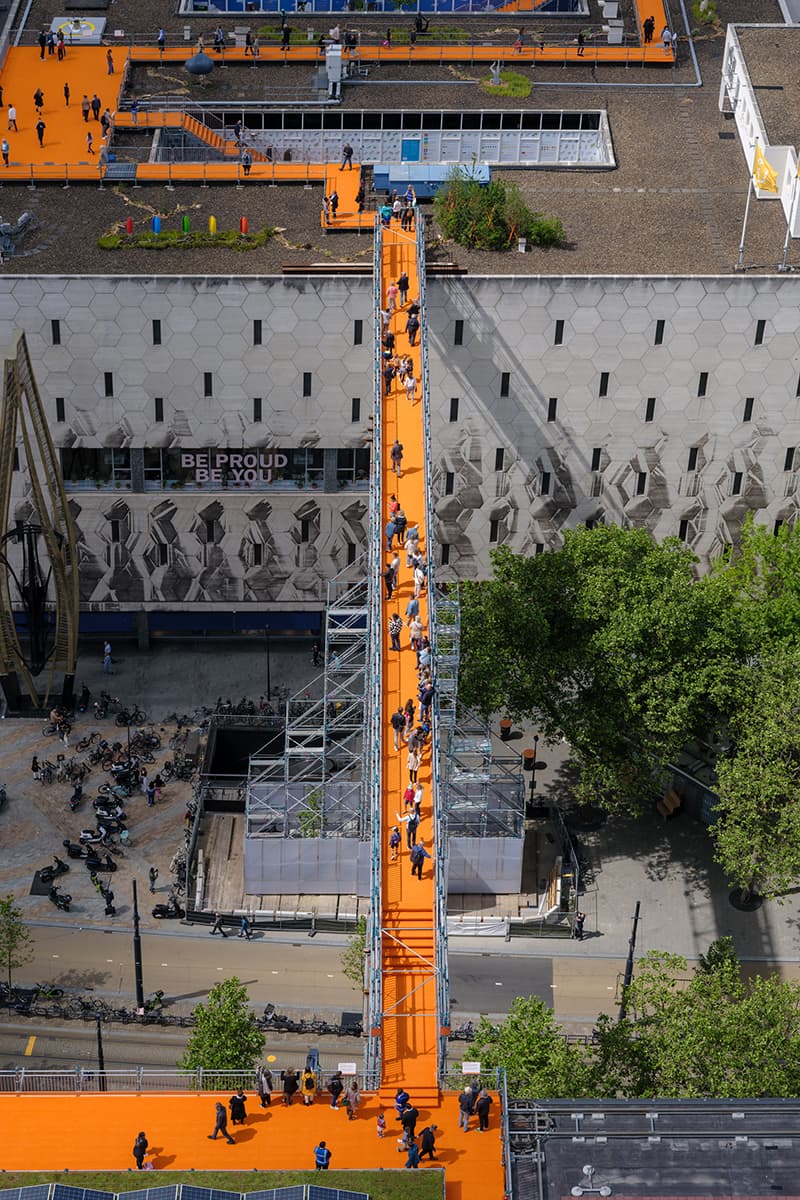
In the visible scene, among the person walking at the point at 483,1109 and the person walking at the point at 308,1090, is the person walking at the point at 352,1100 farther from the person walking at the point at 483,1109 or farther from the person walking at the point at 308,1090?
the person walking at the point at 483,1109

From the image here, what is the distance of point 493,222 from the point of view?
132500 mm

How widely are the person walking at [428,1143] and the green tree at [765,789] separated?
120 ft

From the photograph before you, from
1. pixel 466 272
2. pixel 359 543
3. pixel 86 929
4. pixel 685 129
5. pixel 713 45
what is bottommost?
pixel 86 929

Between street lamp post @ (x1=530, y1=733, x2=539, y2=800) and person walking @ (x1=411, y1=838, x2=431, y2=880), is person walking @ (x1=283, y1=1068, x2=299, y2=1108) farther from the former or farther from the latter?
street lamp post @ (x1=530, y1=733, x2=539, y2=800)

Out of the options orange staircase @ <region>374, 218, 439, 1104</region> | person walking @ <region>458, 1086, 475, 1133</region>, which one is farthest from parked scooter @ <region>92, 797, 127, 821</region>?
person walking @ <region>458, 1086, 475, 1133</region>

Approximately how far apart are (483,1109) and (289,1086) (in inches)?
282

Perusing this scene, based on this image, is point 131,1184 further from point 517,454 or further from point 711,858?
point 517,454

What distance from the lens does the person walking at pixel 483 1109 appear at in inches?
3263

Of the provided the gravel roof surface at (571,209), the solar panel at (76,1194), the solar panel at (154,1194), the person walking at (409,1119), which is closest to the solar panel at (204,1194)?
the solar panel at (154,1194)

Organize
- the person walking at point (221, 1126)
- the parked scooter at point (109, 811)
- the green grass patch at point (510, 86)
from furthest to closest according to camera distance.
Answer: the green grass patch at point (510, 86) → the parked scooter at point (109, 811) → the person walking at point (221, 1126)

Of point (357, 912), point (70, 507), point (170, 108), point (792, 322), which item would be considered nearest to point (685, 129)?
point (792, 322)

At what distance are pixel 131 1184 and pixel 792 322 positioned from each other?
223ft

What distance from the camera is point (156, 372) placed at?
129750mm

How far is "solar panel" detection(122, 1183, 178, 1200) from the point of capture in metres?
79.6
